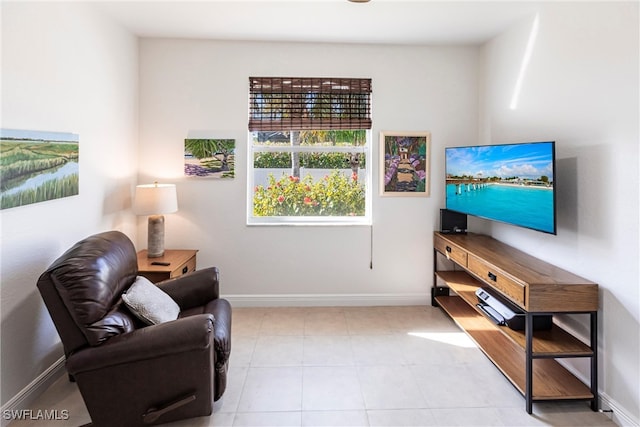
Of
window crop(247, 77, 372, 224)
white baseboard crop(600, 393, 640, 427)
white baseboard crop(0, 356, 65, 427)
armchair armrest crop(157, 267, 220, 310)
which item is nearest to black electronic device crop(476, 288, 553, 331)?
white baseboard crop(600, 393, 640, 427)

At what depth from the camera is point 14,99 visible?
2.07 meters

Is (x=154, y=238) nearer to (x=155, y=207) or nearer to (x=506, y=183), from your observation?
(x=155, y=207)

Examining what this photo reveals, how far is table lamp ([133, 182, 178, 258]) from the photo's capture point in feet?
10.5

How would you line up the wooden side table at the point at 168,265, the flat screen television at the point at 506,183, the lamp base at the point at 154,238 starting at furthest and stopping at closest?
the lamp base at the point at 154,238, the wooden side table at the point at 168,265, the flat screen television at the point at 506,183

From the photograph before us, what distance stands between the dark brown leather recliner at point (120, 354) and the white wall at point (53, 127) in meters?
0.47

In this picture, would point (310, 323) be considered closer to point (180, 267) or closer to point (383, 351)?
point (383, 351)

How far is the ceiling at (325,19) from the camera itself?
281 centimetres

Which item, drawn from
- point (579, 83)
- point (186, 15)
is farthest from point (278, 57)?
point (579, 83)

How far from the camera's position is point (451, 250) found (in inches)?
132

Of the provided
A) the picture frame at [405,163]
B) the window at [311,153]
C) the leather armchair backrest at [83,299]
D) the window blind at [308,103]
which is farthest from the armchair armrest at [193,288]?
the picture frame at [405,163]

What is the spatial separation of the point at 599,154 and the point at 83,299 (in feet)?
9.52

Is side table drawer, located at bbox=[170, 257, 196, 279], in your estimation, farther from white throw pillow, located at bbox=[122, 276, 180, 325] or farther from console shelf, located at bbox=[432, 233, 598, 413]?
console shelf, located at bbox=[432, 233, 598, 413]

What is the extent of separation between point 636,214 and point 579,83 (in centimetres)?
91

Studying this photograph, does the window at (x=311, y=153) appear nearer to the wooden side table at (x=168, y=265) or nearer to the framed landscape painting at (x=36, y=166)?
the wooden side table at (x=168, y=265)
